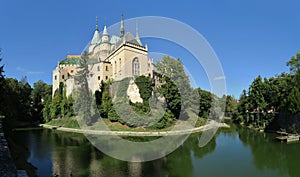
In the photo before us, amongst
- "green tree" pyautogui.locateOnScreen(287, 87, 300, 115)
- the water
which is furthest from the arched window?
"green tree" pyautogui.locateOnScreen(287, 87, 300, 115)

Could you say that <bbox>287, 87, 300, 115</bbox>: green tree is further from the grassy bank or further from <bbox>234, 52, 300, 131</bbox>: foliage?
the grassy bank

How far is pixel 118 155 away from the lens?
1317 cm

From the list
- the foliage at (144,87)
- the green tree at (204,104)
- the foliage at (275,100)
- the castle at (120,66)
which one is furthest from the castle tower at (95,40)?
the foliage at (275,100)

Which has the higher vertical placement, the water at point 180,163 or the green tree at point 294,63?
the green tree at point 294,63

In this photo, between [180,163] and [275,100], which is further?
[275,100]

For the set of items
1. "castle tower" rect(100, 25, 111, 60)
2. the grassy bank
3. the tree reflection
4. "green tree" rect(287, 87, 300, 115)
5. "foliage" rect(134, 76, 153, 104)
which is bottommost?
the tree reflection

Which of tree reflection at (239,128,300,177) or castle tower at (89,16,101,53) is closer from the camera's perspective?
tree reflection at (239,128,300,177)

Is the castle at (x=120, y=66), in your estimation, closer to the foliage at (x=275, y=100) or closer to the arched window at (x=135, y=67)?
the arched window at (x=135, y=67)

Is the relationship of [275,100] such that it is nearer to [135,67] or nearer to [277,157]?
[277,157]

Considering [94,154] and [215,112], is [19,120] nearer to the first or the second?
[94,154]

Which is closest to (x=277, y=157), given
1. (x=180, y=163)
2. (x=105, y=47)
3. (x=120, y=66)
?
(x=180, y=163)

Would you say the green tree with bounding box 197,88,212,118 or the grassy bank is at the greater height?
the green tree with bounding box 197,88,212,118

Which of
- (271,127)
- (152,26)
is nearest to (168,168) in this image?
(152,26)

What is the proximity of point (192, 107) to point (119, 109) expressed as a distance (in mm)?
9833
